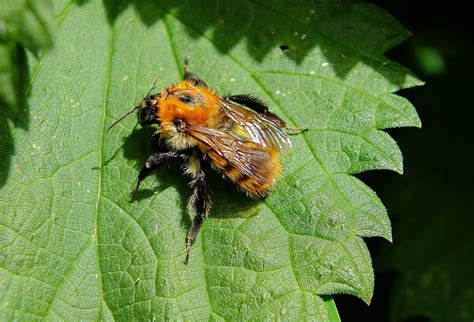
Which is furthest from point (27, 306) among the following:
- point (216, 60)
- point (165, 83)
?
point (216, 60)

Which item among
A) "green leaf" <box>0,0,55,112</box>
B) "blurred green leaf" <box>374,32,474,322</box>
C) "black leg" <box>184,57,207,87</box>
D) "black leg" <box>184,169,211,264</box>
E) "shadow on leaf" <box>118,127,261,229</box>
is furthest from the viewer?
"blurred green leaf" <box>374,32,474,322</box>

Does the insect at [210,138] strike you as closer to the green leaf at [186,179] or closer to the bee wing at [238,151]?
the bee wing at [238,151]

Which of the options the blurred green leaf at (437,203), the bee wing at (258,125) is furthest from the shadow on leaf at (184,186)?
the blurred green leaf at (437,203)

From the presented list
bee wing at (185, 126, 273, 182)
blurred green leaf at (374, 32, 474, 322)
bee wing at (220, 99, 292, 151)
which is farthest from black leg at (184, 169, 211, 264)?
blurred green leaf at (374, 32, 474, 322)

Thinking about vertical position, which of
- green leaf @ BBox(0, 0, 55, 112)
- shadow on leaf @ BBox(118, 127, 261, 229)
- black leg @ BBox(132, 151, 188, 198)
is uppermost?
green leaf @ BBox(0, 0, 55, 112)

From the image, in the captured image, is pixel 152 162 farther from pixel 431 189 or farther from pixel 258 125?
pixel 431 189

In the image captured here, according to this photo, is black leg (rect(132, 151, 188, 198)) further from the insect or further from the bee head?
the bee head

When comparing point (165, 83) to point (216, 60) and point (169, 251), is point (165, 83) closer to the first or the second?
point (216, 60)
